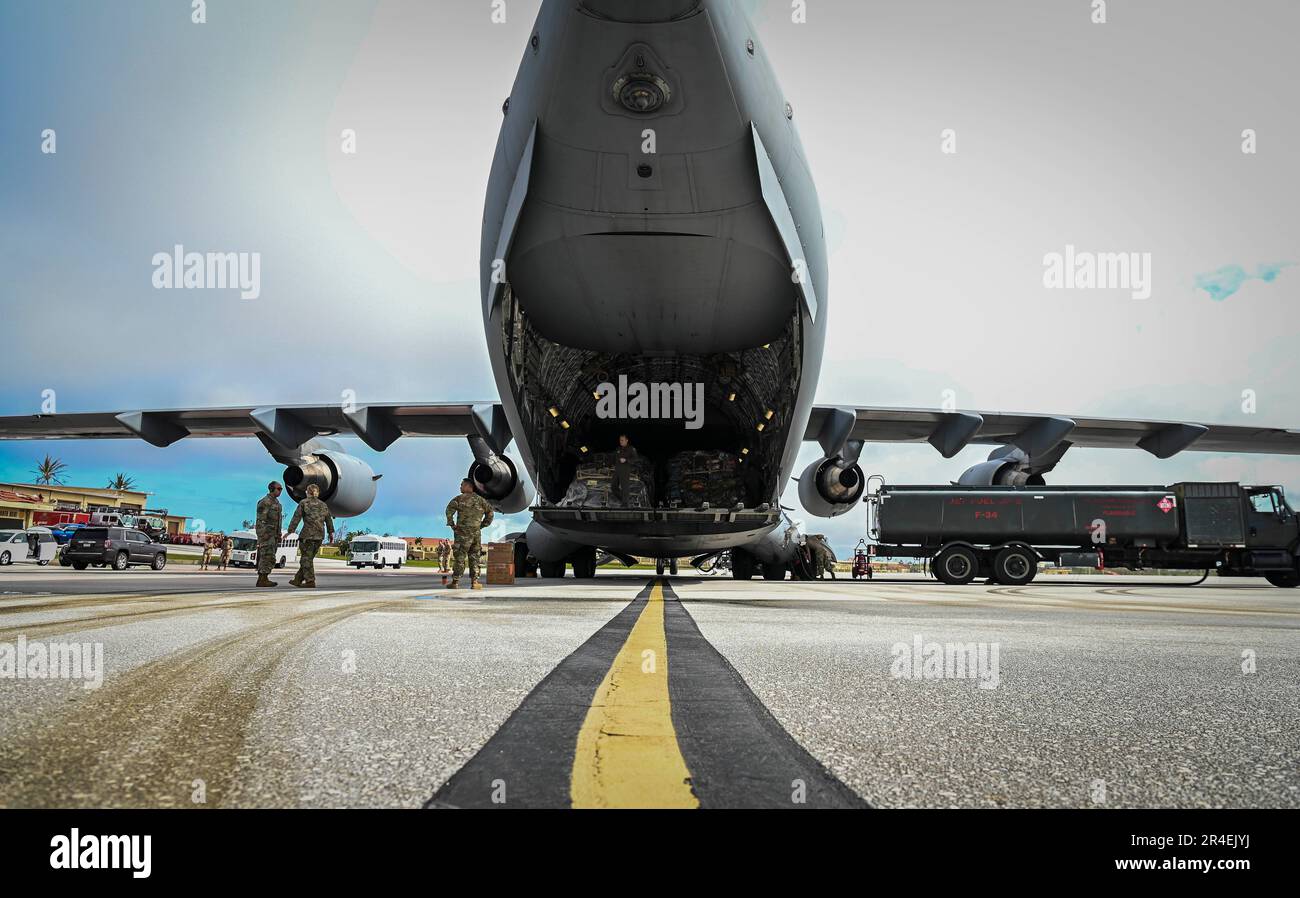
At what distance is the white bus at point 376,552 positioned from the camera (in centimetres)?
3569

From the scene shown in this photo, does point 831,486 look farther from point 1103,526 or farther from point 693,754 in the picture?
point 693,754

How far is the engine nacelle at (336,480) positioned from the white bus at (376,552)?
2419cm

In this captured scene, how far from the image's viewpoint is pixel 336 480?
12.6 meters

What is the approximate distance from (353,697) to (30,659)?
1.35 meters

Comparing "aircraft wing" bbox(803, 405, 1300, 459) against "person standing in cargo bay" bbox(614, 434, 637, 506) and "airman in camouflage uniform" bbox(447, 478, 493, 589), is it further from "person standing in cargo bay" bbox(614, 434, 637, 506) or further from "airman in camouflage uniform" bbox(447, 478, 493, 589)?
"airman in camouflage uniform" bbox(447, 478, 493, 589)

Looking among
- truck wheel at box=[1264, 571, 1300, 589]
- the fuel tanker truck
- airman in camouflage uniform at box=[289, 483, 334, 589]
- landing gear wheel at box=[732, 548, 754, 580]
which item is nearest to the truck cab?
the fuel tanker truck

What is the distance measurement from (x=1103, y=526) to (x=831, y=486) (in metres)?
6.87

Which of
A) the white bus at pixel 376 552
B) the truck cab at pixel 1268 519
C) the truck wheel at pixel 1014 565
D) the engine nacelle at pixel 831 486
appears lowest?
the white bus at pixel 376 552

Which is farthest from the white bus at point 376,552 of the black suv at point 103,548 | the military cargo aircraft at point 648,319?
the military cargo aircraft at point 648,319

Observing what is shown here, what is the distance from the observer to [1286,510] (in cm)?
1538

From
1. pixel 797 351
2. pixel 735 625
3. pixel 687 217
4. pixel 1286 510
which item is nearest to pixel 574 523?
pixel 797 351

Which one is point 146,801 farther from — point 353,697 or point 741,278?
point 741,278

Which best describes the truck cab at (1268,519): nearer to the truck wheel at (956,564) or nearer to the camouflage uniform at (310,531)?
the truck wheel at (956,564)
